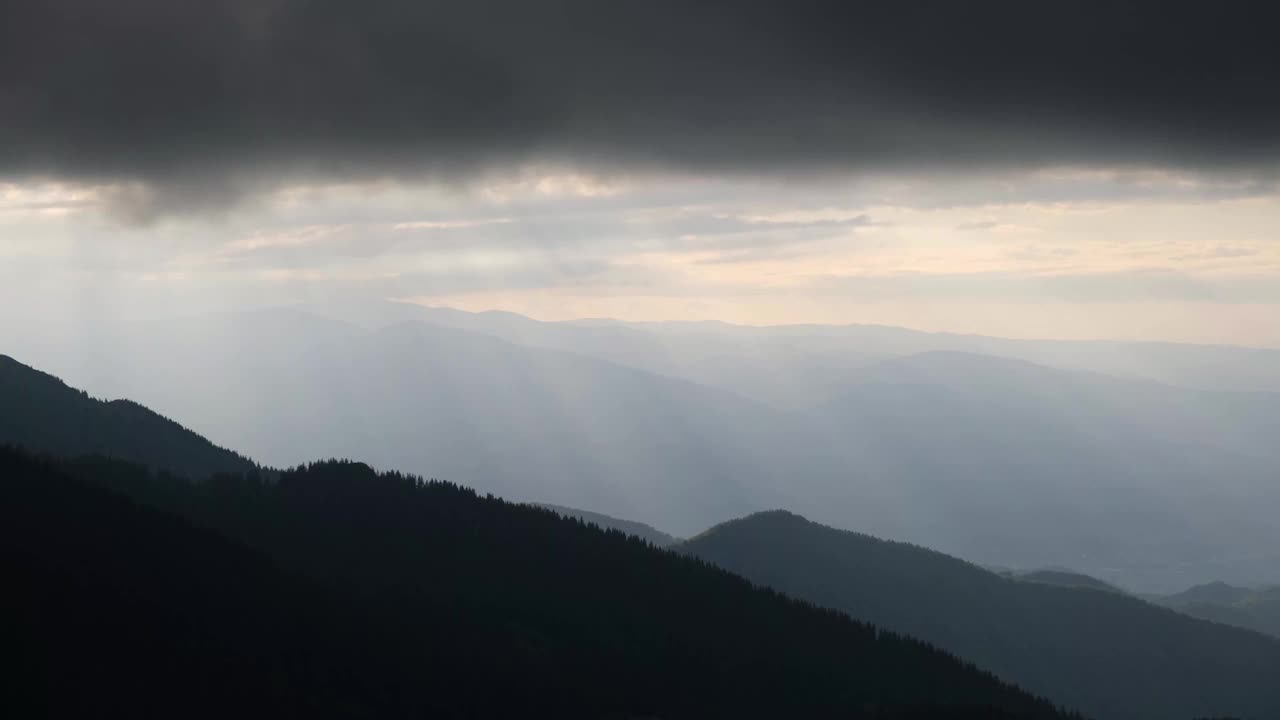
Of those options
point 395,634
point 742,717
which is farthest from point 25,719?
point 742,717

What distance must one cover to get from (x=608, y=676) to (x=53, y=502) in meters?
79.3

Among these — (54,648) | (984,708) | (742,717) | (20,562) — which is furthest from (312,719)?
(984,708)

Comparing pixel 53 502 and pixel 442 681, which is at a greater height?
pixel 53 502

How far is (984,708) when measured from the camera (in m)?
174

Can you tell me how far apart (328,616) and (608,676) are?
4311 centimetres

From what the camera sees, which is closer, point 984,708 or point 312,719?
point 312,719

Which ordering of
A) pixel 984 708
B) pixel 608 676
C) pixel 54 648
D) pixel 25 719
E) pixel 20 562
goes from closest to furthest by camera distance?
pixel 25 719
pixel 54 648
pixel 20 562
pixel 984 708
pixel 608 676

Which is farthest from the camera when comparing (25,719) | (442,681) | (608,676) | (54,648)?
(608,676)

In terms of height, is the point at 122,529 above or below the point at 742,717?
above

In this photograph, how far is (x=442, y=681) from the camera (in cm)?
16075

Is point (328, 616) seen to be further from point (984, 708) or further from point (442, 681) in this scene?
point (984, 708)

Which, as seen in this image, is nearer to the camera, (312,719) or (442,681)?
(312,719)

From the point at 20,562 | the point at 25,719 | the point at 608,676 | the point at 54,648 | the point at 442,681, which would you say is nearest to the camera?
the point at 25,719

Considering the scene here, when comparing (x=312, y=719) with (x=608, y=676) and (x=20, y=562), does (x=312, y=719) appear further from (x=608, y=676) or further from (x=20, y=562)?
(x=608, y=676)
